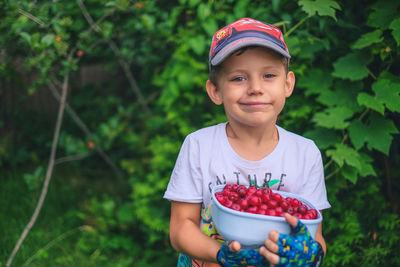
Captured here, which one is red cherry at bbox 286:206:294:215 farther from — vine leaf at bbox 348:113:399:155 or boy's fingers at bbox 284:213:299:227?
vine leaf at bbox 348:113:399:155

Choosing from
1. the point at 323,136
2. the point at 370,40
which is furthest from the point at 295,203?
the point at 370,40

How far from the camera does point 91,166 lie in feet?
14.8

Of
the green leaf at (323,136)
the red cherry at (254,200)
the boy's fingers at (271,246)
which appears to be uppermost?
the green leaf at (323,136)

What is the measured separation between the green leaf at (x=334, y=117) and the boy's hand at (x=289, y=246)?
3.22ft

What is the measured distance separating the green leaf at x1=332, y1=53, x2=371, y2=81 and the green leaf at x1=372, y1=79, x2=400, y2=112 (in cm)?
10

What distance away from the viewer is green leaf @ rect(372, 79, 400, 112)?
1991mm

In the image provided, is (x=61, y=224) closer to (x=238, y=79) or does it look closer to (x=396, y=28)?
(x=238, y=79)

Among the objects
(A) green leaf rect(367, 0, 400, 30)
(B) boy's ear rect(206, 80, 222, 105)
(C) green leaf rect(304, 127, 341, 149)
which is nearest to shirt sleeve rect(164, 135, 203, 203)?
(B) boy's ear rect(206, 80, 222, 105)

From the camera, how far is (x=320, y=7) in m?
1.96

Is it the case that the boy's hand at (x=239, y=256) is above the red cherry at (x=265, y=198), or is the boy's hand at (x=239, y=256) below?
below

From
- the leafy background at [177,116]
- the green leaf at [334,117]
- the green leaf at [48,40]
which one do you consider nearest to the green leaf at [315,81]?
the leafy background at [177,116]

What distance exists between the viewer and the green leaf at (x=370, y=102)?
6.53 feet

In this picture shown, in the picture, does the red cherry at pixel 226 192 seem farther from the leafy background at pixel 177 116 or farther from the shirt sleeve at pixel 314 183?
the leafy background at pixel 177 116

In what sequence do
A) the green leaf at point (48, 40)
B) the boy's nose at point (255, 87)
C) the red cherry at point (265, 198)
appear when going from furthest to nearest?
the green leaf at point (48, 40)
the boy's nose at point (255, 87)
the red cherry at point (265, 198)
